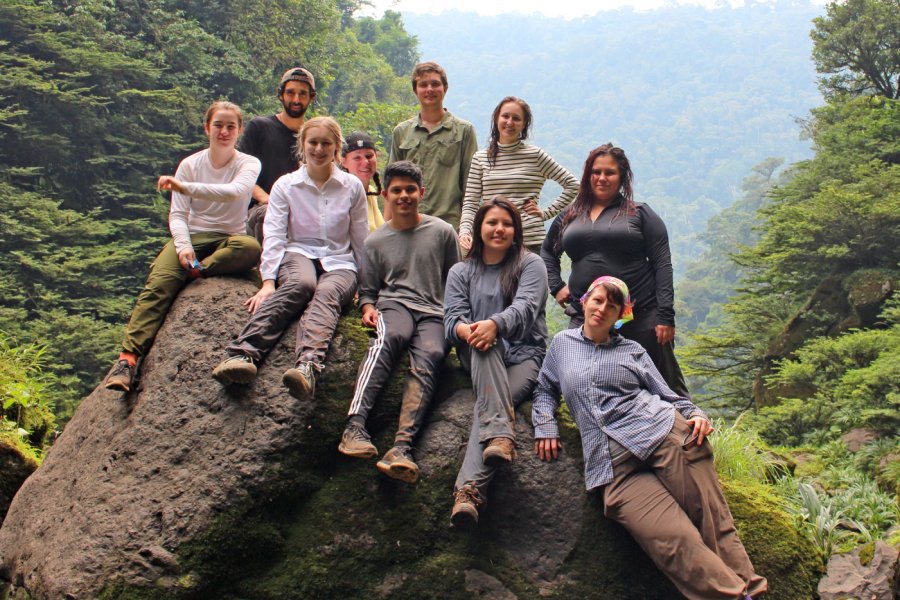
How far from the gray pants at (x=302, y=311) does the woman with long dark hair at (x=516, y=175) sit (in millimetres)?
1248

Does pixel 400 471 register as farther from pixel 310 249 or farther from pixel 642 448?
pixel 310 249

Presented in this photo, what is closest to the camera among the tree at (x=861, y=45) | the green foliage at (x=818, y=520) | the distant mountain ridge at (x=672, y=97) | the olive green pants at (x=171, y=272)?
the olive green pants at (x=171, y=272)

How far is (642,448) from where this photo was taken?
3.70 m

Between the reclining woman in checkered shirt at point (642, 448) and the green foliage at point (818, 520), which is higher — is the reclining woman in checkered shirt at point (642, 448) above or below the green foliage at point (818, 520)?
above

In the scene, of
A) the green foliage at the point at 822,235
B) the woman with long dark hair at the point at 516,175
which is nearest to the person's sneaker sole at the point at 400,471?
the woman with long dark hair at the point at 516,175

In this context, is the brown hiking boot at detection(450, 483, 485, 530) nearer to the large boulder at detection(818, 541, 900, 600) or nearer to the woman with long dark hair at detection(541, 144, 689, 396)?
the woman with long dark hair at detection(541, 144, 689, 396)

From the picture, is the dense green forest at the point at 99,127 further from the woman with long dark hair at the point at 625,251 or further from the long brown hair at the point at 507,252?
the woman with long dark hair at the point at 625,251

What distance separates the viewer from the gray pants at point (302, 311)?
4.14 m

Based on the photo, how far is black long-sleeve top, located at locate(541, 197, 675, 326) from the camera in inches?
175

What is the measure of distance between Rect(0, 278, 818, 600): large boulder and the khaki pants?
39cm

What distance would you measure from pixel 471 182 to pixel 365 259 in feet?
4.13

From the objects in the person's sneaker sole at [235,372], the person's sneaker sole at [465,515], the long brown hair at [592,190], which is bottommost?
the person's sneaker sole at [465,515]

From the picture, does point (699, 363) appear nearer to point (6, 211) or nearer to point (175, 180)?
point (175, 180)

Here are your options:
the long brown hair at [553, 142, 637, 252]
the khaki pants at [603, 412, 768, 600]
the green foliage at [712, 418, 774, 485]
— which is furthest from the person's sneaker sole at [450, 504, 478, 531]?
the green foliage at [712, 418, 774, 485]
